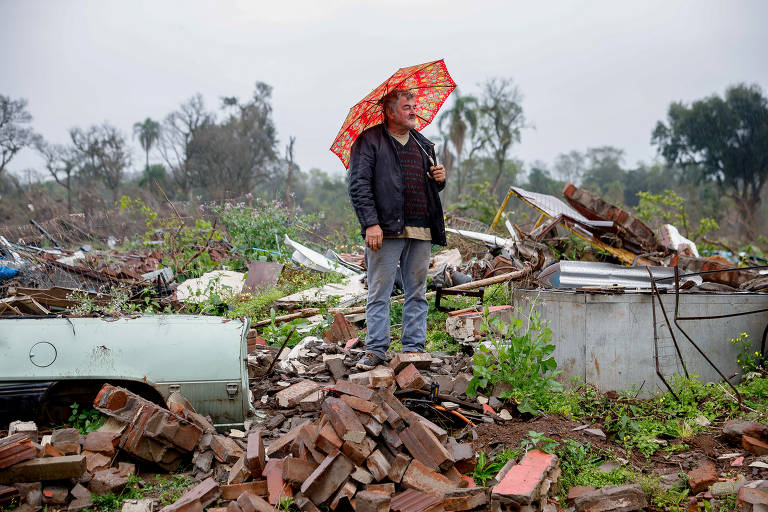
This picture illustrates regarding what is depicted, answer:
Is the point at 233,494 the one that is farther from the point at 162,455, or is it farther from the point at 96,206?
the point at 96,206

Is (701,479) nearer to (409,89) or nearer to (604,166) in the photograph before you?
(409,89)

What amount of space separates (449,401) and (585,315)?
59.6 inches

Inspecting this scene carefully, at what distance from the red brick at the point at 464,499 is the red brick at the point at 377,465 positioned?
328 millimetres

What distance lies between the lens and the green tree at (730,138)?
28516 millimetres

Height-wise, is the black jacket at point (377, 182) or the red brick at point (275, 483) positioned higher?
the black jacket at point (377, 182)

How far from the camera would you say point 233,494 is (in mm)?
2686

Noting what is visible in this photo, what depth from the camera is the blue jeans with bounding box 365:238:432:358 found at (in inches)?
157

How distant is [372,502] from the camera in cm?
254

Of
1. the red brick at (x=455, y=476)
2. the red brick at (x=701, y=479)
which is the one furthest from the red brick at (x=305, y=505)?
the red brick at (x=701, y=479)

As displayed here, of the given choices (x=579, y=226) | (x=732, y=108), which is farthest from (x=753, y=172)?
(x=579, y=226)

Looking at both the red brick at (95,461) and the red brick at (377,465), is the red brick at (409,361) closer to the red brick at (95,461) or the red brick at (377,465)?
the red brick at (377,465)

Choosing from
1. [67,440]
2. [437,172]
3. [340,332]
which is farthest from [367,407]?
[340,332]

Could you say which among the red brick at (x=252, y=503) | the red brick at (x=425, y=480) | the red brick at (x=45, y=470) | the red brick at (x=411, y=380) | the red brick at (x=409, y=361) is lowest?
the red brick at (x=425, y=480)

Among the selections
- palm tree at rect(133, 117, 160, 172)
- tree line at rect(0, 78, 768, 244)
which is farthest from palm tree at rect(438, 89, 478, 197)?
palm tree at rect(133, 117, 160, 172)
